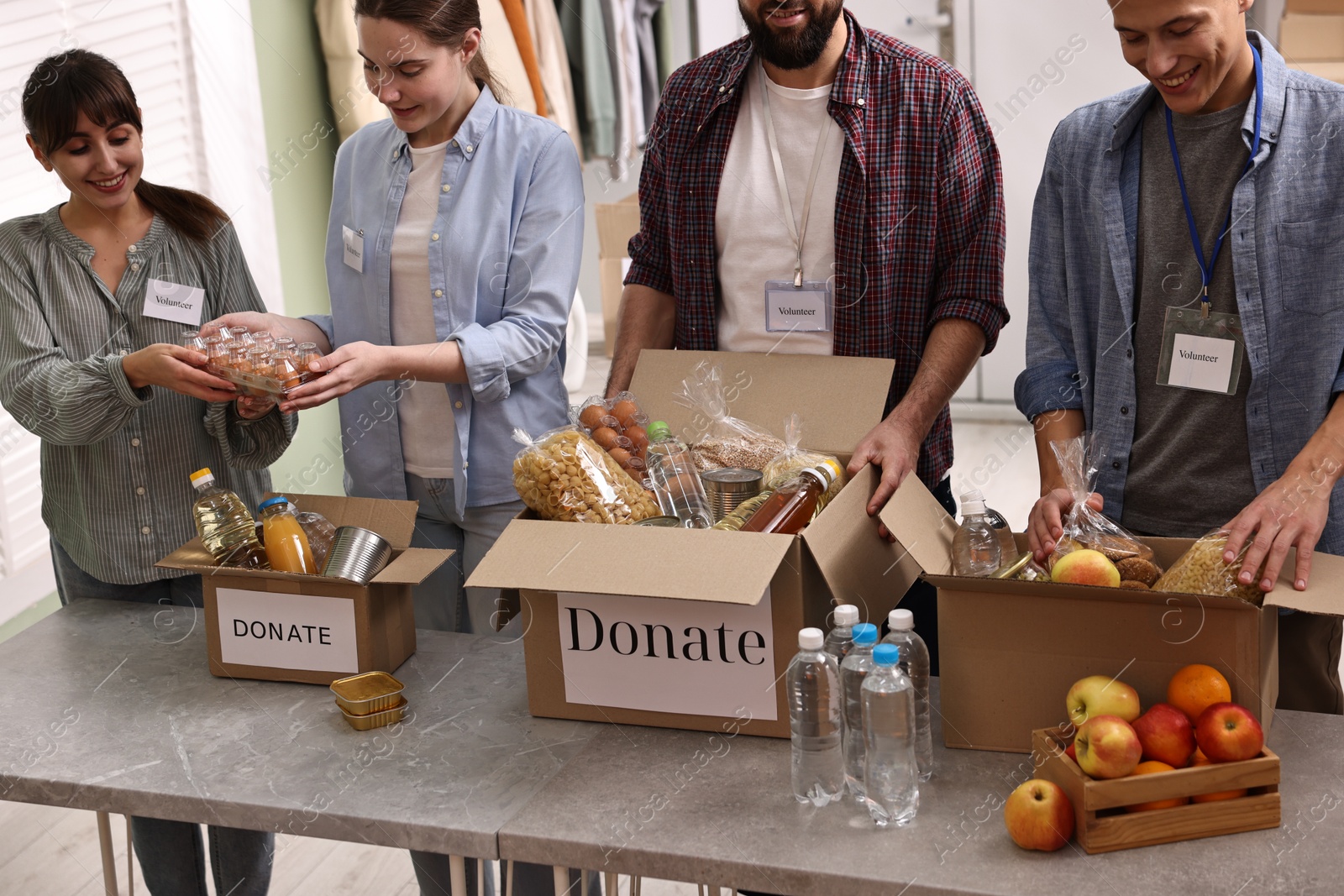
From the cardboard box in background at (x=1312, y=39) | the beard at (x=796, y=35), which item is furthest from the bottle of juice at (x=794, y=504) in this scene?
the cardboard box in background at (x=1312, y=39)

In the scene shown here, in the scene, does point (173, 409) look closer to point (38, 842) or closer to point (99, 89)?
point (99, 89)

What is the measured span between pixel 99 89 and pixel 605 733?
1391mm

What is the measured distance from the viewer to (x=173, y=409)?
7.08 feet

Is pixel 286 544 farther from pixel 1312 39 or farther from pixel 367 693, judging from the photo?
pixel 1312 39

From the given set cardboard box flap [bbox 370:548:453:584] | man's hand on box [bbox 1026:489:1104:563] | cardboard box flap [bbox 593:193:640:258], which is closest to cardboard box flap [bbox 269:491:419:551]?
cardboard box flap [bbox 370:548:453:584]

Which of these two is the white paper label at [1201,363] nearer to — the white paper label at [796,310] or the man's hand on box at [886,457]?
the man's hand on box at [886,457]

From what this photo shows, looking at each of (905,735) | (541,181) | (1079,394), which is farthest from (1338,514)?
(541,181)

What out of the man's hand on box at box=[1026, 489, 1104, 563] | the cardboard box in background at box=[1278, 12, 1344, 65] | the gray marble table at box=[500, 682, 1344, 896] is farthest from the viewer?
the cardboard box in background at box=[1278, 12, 1344, 65]

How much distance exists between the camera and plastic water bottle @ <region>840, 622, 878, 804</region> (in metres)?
1.38

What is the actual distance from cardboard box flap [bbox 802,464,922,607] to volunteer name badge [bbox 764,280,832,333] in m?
0.41

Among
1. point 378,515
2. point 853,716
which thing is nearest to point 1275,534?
point 853,716

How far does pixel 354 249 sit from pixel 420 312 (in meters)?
0.17

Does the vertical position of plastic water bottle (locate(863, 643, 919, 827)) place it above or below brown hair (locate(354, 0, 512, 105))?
below

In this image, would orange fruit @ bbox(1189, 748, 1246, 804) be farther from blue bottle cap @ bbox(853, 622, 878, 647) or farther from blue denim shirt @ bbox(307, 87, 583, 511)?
blue denim shirt @ bbox(307, 87, 583, 511)
